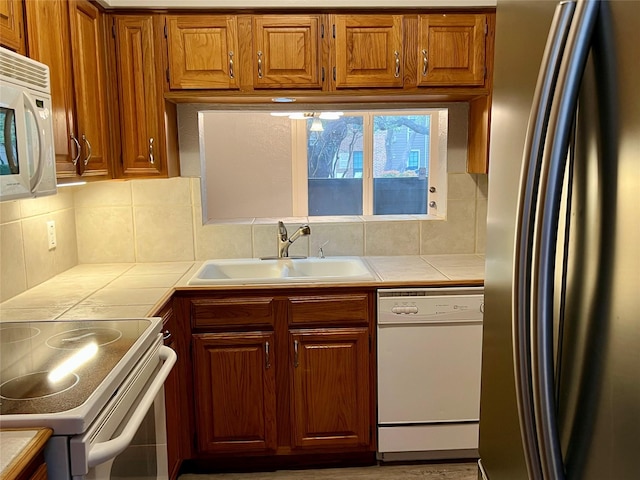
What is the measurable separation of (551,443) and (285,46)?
6.90ft

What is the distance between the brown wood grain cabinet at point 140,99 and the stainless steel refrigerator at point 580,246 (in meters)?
1.98

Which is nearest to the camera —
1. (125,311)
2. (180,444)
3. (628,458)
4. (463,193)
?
(628,458)

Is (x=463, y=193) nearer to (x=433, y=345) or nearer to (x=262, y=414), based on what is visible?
(x=433, y=345)

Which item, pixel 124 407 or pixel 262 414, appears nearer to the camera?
pixel 124 407

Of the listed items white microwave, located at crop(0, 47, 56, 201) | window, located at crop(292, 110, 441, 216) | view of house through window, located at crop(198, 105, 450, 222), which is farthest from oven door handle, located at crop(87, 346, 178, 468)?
window, located at crop(292, 110, 441, 216)

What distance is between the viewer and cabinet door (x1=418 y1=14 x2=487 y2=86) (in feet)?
7.86

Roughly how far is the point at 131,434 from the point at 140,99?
5.46 feet

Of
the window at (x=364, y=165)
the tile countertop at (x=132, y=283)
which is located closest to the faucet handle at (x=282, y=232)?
the tile countertop at (x=132, y=283)

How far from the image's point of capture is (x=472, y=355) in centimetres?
236

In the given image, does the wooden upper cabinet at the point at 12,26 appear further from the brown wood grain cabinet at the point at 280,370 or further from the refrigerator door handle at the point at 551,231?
the refrigerator door handle at the point at 551,231

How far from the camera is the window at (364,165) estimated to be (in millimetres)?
5262

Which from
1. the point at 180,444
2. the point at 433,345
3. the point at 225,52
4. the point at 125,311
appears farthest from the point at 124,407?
the point at 225,52

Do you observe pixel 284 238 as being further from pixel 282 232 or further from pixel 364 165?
pixel 364 165

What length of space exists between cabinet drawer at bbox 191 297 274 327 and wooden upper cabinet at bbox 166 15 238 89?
97cm
